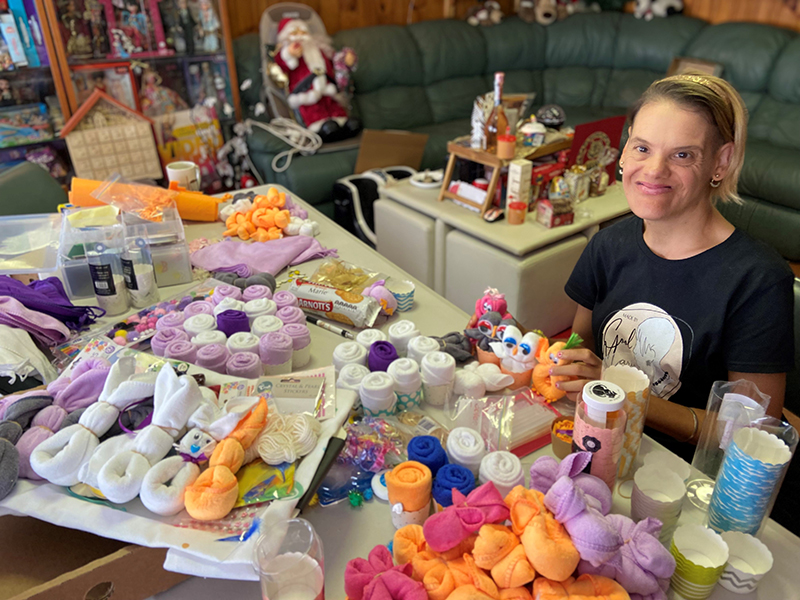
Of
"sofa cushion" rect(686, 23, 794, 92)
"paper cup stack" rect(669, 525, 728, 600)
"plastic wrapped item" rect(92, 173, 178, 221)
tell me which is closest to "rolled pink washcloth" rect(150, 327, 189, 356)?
"plastic wrapped item" rect(92, 173, 178, 221)

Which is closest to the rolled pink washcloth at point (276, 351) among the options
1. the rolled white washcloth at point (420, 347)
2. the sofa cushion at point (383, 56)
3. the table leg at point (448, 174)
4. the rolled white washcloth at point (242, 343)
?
the rolled white washcloth at point (242, 343)

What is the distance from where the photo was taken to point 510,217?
206 centimetres

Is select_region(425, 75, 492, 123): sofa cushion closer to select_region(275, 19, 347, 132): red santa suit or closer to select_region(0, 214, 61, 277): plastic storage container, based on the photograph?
select_region(275, 19, 347, 132): red santa suit

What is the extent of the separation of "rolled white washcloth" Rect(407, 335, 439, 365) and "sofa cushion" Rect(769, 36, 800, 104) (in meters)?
3.47

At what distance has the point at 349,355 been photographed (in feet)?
3.54

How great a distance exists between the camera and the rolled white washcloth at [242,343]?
107cm

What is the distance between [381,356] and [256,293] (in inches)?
14.9

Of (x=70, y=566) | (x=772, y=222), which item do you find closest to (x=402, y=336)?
(x=70, y=566)

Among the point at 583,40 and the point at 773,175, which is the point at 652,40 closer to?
the point at 583,40

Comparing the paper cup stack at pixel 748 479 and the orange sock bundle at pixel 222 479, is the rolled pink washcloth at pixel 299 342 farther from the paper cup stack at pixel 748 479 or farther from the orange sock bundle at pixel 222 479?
the paper cup stack at pixel 748 479

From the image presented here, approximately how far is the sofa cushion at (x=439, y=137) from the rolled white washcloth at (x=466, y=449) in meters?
2.79

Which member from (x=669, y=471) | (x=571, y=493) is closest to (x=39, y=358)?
(x=571, y=493)

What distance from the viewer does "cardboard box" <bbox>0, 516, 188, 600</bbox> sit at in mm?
682

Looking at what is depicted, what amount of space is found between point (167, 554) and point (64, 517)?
15cm
